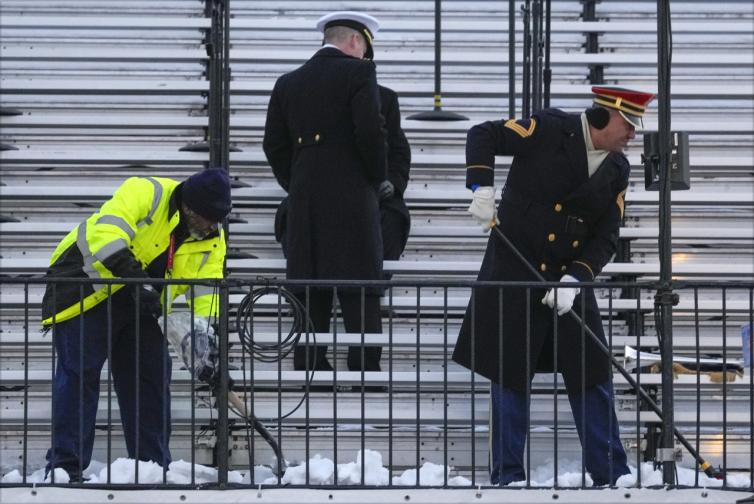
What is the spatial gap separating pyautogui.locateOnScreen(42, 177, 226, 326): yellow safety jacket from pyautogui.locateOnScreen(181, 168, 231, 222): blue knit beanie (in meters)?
0.15

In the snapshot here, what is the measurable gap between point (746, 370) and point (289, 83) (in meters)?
3.18

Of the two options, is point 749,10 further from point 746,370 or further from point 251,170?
point 251,170

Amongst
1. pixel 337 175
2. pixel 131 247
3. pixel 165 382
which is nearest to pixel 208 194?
pixel 131 247

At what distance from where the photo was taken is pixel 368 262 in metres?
8.79

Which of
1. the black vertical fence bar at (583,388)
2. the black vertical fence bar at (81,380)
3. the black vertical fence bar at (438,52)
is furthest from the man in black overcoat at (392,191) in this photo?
the black vertical fence bar at (583,388)

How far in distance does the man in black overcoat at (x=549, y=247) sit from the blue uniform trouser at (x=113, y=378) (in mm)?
1515

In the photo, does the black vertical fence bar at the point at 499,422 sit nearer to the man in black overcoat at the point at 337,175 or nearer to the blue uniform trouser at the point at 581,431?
the blue uniform trouser at the point at 581,431

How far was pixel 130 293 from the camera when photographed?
7906 millimetres

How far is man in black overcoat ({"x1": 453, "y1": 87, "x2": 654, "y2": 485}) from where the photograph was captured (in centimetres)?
777

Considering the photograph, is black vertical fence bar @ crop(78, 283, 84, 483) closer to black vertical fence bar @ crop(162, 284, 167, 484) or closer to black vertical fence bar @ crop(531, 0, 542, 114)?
black vertical fence bar @ crop(162, 284, 167, 484)

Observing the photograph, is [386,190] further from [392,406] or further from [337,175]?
[392,406]

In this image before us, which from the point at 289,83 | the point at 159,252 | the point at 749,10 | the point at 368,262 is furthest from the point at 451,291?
the point at 749,10

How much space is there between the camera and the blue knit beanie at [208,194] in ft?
25.7

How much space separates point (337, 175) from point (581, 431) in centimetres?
211
